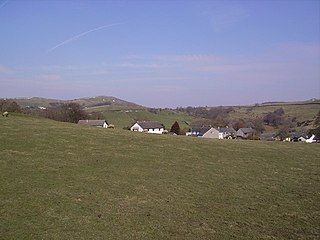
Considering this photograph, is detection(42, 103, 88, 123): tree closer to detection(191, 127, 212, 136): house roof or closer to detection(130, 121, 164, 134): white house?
detection(130, 121, 164, 134): white house

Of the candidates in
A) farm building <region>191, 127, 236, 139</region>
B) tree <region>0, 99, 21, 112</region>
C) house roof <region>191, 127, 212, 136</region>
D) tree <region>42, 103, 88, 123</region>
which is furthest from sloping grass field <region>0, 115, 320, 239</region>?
house roof <region>191, 127, 212, 136</region>

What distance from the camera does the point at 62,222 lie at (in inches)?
394

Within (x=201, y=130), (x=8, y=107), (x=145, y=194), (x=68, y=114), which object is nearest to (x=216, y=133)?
(x=201, y=130)

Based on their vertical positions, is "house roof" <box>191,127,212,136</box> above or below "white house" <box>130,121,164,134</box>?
below

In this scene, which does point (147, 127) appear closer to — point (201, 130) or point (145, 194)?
point (201, 130)

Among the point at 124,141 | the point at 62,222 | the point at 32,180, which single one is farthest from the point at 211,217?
the point at 124,141

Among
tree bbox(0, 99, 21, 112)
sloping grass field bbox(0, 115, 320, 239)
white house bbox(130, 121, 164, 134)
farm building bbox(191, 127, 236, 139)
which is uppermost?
tree bbox(0, 99, 21, 112)

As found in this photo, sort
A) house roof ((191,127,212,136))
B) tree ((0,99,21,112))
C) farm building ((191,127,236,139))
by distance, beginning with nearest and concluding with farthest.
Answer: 1. tree ((0,99,21,112))
2. farm building ((191,127,236,139))
3. house roof ((191,127,212,136))

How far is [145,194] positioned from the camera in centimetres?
1345

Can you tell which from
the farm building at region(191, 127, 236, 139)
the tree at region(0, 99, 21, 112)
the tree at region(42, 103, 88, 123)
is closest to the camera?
the tree at region(0, 99, 21, 112)

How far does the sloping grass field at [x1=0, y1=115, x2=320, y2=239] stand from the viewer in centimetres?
991

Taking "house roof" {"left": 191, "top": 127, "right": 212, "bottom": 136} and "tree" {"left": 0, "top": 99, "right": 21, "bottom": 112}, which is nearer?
"tree" {"left": 0, "top": 99, "right": 21, "bottom": 112}

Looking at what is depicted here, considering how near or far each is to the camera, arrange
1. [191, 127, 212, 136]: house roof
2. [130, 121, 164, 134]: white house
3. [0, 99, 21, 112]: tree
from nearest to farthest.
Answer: [0, 99, 21, 112]: tree < [130, 121, 164, 134]: white house < [191, 127, 212, 136]: house roof

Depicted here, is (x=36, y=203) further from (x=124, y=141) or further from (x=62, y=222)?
(x=124, y=141)
